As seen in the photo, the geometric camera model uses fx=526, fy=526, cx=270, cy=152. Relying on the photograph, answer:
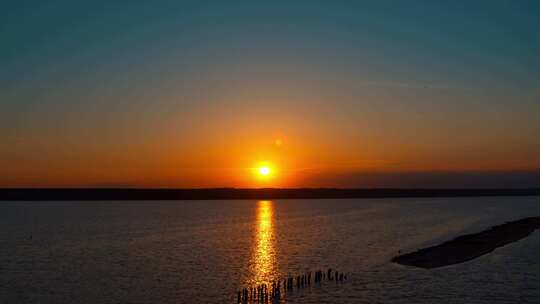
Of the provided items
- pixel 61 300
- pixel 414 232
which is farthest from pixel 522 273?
pixel 414 232

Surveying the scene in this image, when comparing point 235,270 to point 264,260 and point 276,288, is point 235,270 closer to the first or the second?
point 264,260

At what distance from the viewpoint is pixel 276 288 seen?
45938 millimetres

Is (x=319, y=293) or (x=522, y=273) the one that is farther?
(x=522, y=273)

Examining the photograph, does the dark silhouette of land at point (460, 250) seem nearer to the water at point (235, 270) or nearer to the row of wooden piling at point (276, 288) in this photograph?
the water at point (235, 270)

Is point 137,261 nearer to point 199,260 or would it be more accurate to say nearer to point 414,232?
point 199,260

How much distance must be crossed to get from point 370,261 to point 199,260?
2138 cm

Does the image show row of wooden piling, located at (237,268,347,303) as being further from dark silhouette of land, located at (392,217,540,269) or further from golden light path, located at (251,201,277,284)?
dark silhouette of land, located at (392,217,540,269)

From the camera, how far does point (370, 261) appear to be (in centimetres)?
6475

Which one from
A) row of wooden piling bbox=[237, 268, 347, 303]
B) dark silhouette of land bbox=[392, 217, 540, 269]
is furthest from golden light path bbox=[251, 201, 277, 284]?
dark silhouette of land bbox=[392, 217, 540, 269]

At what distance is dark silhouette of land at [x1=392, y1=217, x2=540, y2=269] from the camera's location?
208 feet

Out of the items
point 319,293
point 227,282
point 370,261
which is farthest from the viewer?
point 370,261

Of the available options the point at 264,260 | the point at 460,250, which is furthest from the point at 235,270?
the point at 460,250

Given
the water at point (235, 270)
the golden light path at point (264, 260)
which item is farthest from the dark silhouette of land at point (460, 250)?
the golden light path at point (264, 260)

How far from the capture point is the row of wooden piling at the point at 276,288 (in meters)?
43.0
